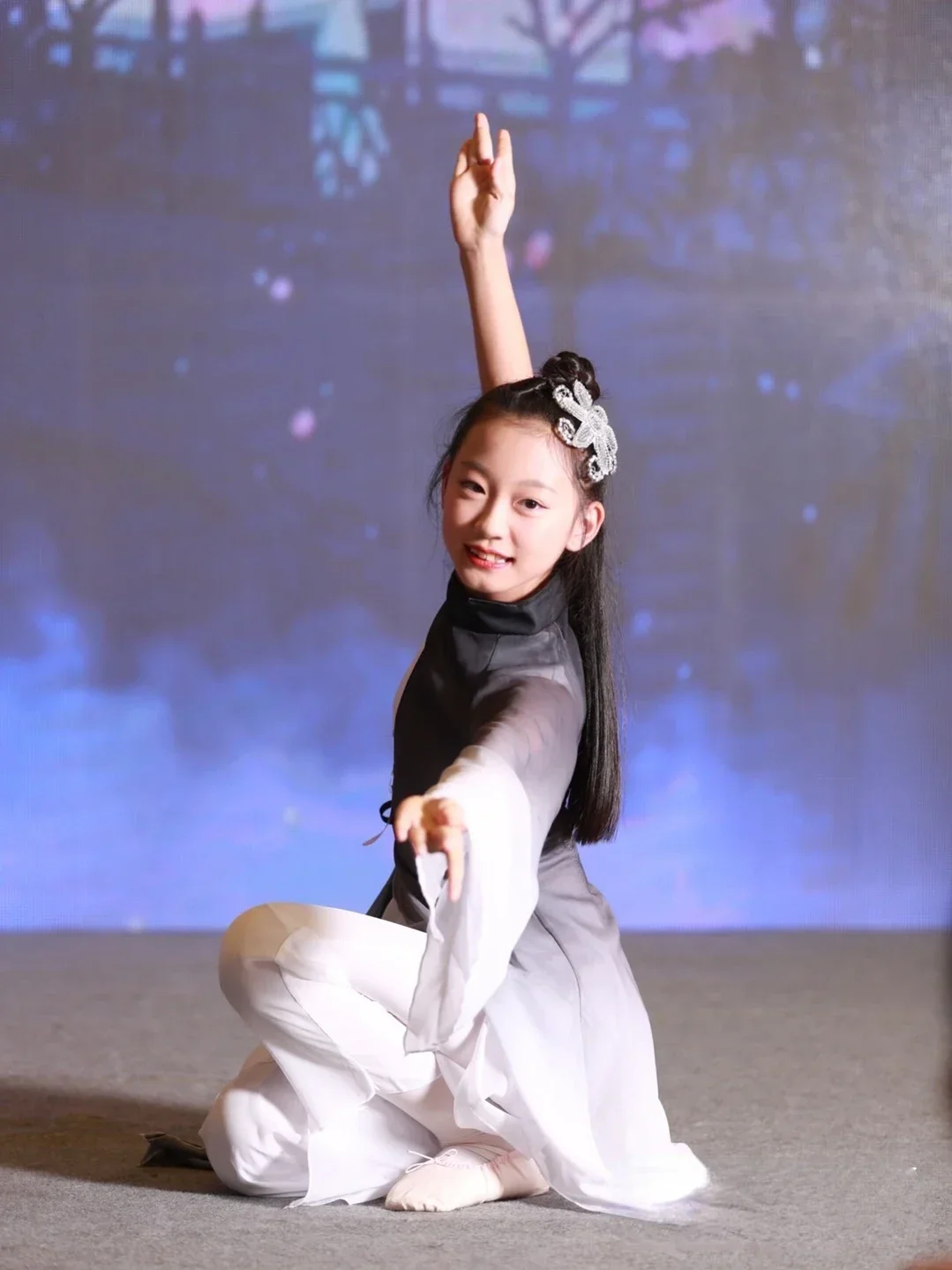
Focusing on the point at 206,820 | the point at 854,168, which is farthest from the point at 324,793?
the point at 854,168

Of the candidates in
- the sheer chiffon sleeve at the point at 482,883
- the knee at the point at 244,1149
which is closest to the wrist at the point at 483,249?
the sheer chiffon sleeve at the point at 482,883

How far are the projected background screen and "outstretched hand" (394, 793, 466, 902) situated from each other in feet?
7.45

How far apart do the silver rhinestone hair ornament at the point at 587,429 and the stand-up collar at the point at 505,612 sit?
0.14 metres

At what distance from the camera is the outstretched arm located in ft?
6.27

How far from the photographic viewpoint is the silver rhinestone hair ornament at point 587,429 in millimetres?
1718

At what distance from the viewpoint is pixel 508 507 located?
1682 millimetres

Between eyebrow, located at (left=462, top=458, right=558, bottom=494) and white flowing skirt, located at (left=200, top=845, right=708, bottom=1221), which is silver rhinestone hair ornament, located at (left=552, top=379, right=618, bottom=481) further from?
white flowing skirt, located at (left=200, top=845, right=708, bottom=1221)

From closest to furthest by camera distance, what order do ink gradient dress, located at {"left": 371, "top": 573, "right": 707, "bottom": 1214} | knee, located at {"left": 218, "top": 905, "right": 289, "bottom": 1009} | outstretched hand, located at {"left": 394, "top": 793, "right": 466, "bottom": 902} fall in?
1. outstretched hand, located at {"left": 394, "top": 793, "right": 466, "bottom": 902}
2. ink gradient dress, located at {"left": 371, "top": 573, "right": 707, "bottom": 1214}
3. knee, located at {"left": 218, "top": 905, "right": 289, "bottom": 1009}

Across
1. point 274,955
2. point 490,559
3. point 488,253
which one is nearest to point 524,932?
point 274,955

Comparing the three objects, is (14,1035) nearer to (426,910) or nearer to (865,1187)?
(426,910)

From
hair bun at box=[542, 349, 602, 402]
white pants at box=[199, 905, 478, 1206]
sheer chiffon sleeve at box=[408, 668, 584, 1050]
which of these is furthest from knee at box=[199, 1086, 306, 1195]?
hair bun at box=[542, 349, 602, 402]

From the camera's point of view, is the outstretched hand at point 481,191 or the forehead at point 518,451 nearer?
the forehead at point 518,451

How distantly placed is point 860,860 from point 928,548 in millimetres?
723

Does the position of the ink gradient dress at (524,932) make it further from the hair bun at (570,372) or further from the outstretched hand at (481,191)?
the outstretched hand at (481,191)
